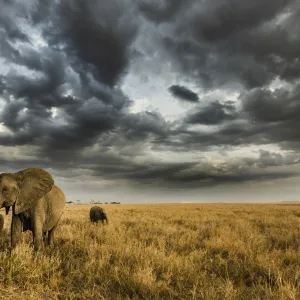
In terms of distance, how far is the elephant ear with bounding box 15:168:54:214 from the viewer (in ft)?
22.3

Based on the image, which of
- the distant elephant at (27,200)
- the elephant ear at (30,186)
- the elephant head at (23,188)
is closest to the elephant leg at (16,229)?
the distant elephant at (27,200)

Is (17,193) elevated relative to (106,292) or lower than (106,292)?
elevated

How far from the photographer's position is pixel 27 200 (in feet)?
22.6

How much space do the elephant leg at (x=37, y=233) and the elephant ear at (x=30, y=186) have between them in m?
0.49

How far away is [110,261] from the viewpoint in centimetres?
666

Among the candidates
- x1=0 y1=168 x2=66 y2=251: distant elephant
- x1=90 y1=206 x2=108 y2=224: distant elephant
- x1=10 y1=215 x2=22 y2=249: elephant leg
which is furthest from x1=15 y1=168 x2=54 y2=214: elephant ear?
x1=90 y1=206 x2=108 y2=224: distant elephant

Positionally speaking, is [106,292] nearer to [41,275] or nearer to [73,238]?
[41,275]

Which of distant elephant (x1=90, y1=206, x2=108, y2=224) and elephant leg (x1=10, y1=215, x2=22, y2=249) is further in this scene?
distant elephant (x1=90, y1=206, x2=108, y2=224)

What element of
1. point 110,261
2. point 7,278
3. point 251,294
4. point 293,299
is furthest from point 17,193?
point 293,299

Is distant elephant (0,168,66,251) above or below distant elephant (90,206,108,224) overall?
above

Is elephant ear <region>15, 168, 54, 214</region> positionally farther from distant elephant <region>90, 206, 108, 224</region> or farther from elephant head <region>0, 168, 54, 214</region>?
distant elephant <region>90, 206, 108, 224</region>

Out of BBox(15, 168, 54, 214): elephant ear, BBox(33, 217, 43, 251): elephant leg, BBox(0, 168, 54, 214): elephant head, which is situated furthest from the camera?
BBox(33, 217, 43, 251): elephant leg

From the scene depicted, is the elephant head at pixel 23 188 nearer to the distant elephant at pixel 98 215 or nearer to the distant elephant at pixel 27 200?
the distant elephant at pixel 27 200

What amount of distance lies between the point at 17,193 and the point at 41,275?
2334 mm
